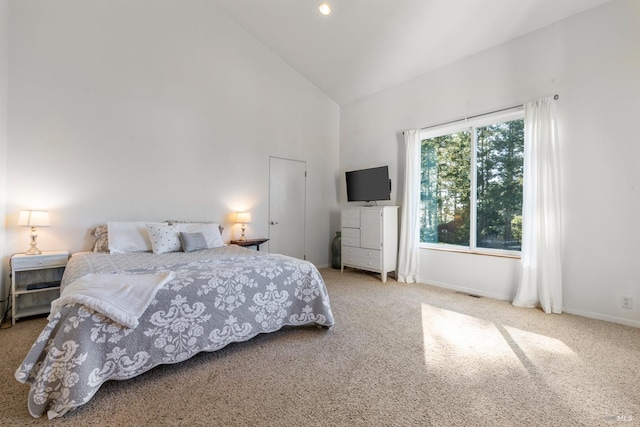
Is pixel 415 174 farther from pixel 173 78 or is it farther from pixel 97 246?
pixel 97 246

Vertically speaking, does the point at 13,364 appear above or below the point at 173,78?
below

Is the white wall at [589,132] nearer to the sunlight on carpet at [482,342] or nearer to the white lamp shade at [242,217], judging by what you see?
the sunlight on carpet at [482,342]

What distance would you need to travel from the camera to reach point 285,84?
15.9 ft

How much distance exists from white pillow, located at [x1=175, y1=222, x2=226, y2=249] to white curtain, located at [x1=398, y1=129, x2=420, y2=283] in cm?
261

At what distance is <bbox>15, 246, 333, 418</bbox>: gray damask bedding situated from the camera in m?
1.46

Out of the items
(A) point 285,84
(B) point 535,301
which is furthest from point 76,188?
(B) point 535,301

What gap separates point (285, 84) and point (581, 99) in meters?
3.87

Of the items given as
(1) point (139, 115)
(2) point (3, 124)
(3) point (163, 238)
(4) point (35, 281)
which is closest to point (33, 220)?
(4) point (35, 281)

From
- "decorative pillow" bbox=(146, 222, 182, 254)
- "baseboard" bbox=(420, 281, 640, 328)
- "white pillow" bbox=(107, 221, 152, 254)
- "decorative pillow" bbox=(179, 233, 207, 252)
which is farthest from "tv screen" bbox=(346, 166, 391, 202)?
"white pillow" bbox=(107, 221, 152, 254)

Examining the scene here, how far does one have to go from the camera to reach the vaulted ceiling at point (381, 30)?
3.06 m

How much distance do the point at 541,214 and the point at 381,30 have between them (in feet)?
9.33

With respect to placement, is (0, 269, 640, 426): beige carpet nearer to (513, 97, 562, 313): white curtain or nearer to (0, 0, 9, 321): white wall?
(513, 97, 562, 313): white curtain

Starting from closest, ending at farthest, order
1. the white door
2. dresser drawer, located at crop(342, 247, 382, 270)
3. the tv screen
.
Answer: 1. dresser drawer, located at crop(342, 247, 382, 270)
2. the tv screen
3. the white door

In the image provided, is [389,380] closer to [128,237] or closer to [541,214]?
[541,214]
